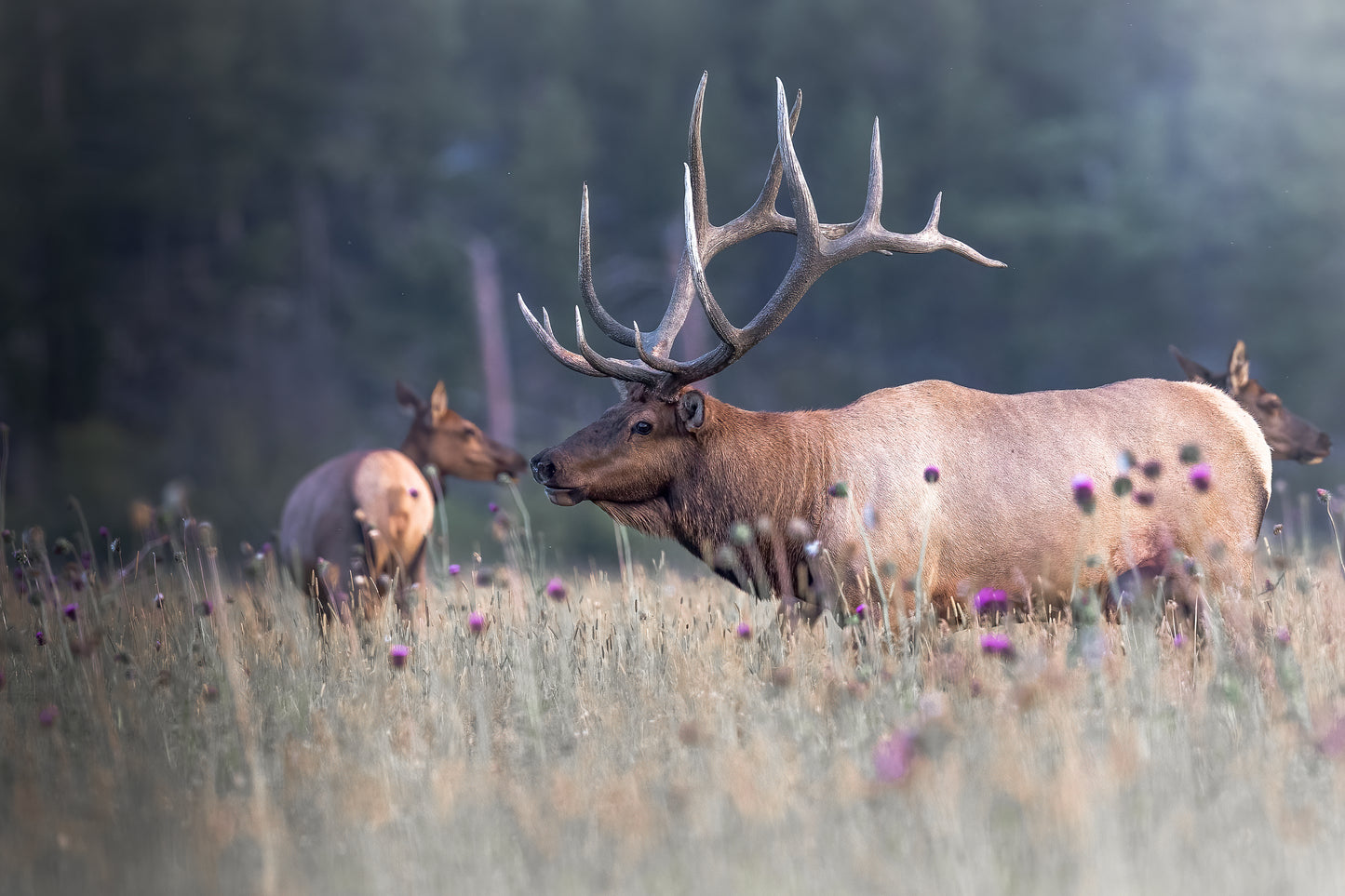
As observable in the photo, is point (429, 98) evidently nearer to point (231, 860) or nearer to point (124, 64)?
point (124, 64)

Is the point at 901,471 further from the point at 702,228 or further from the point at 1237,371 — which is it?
the point at 1237,371

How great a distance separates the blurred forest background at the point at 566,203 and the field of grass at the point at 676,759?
46.4 feet

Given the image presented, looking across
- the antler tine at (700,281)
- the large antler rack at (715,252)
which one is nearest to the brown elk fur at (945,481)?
the large antler rack at (715,252)

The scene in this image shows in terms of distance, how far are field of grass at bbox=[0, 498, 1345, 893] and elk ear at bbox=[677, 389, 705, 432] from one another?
2.79ft

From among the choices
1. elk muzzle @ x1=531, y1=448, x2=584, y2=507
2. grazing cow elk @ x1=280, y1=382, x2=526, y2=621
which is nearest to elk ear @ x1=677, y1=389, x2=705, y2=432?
elk muzzle @ x1=531, y1=448, x2=584, y2=507

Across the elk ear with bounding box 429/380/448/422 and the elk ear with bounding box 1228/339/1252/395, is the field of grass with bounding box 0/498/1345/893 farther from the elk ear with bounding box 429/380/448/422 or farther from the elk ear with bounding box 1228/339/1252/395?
the elk ear with bounding box 429/380/448/422

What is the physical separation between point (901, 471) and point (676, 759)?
1.81m

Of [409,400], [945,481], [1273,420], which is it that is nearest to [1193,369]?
[1273,420]

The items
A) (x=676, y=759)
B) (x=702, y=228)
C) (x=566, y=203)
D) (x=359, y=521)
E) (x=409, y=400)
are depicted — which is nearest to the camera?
(x=676, y=759)

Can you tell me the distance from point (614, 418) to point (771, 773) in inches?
89.6

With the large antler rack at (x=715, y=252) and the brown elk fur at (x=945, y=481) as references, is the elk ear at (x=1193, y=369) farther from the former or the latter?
the large antler rack at (x=715, y=252)

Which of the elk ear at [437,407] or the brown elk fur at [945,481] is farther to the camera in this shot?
the elk ear at [437,407]

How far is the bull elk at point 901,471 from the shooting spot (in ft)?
16.8

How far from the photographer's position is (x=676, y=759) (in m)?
3.82
